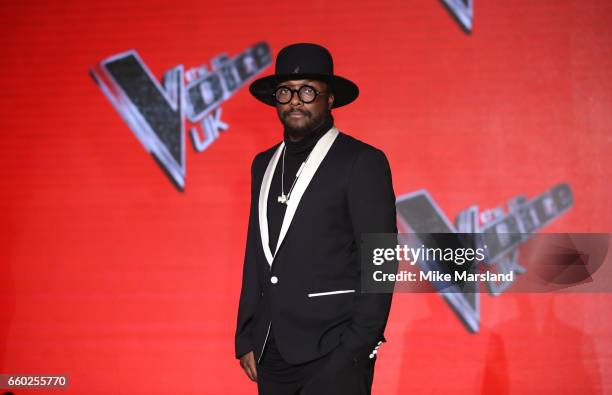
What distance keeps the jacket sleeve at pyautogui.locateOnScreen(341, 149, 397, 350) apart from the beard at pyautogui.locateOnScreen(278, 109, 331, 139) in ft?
0.59

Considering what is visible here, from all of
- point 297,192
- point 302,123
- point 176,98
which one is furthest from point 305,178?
point 176,98

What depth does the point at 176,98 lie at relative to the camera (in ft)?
10.9

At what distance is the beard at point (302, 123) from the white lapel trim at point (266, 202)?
0.50ft

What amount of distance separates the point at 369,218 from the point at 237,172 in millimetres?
1675

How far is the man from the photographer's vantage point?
1.73 meters

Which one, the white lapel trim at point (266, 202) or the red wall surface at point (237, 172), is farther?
the red wall surface at point (237, 172)

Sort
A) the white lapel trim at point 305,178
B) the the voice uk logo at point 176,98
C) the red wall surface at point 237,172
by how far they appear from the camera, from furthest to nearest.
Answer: the the voice uk logo at point 176,98 → the red wall surface at point 237,172 → the white lapel trim at point 305,178

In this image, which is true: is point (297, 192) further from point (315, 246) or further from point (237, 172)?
point (237, 172)

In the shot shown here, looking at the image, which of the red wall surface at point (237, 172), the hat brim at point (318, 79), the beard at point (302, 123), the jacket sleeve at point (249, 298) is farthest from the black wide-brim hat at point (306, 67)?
the red wall surface at point (237, 172)

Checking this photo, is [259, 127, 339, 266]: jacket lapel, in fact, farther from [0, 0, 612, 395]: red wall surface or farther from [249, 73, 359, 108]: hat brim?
[0, 0, 612, 395]: red wall surface

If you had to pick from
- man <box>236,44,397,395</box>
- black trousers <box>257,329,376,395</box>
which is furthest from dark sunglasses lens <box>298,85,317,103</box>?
black trousers <box>257,329,376,395</box>

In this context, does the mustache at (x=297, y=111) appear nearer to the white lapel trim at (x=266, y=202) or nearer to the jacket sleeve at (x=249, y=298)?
the white lapel trim at (x=266, y=202)

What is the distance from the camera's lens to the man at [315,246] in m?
1.73

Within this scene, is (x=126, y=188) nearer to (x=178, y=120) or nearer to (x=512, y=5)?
(x=178, y=120)
